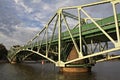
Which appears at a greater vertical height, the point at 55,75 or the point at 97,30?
the point at 97,30

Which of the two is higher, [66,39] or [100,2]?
[100,2]

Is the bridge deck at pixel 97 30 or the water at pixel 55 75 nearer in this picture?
the bridge deck at pixel 97 30

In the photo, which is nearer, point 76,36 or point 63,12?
point 76,36

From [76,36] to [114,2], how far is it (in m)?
17.4

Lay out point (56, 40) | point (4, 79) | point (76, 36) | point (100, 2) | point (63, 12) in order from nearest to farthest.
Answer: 1. point (100, 2)
2. point (4, 79)
3. point (76, 36)
4. point (63, 12)
5. point (56, 40)

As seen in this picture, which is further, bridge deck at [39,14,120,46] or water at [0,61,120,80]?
water at [0,61,120,80]

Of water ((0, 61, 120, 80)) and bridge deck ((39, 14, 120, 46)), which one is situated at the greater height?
bridge deck ((39, 14, 120, 46))

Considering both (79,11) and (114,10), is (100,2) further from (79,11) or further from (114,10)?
(79,11)

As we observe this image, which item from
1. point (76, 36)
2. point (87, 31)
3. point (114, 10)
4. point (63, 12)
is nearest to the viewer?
point (114, 10)

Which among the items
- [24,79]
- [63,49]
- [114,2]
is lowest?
[24,79]

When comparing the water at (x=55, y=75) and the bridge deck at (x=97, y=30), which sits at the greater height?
the bridge deck at (x=97, y=30)

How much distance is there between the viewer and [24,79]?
148 feet

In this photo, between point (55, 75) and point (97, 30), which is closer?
point (97, 30)

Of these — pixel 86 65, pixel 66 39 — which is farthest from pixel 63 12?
pixel 86 65
